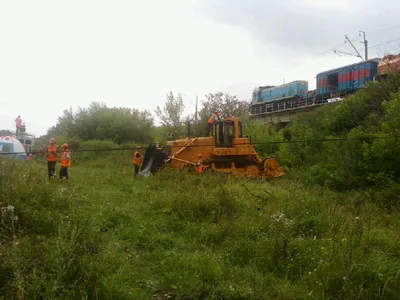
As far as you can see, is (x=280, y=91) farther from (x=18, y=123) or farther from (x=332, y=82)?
(x=18, y=123)

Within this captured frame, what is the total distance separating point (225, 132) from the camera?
16703 mm

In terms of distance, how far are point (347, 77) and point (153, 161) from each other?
19.7 metres

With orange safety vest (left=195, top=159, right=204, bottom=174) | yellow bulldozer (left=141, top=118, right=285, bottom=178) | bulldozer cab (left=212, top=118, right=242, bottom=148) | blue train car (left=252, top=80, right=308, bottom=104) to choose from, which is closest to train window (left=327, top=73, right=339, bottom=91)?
blue train car (left=252, top=80, right=308, bottom=104)

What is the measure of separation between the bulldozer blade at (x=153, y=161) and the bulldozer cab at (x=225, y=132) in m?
2.50

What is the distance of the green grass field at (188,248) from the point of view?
4.39 metres

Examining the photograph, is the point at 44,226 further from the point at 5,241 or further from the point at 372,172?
the point at 372,172

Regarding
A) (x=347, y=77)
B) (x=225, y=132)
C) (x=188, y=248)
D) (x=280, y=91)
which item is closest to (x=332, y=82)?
(x=347, y=77)

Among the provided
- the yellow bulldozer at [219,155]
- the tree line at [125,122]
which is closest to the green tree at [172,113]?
the tree line at [125,122]

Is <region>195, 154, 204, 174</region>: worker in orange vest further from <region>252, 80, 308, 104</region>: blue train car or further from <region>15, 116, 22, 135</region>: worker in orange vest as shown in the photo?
<region>252, 80, 308, 104</region>: blue train car

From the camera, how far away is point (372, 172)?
44.5ft

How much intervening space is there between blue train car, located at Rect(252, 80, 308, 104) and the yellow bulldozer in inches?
749

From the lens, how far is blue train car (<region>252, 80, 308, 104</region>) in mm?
35000

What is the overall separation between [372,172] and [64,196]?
10687mm

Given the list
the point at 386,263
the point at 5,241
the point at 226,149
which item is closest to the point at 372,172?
the point at 226,149
